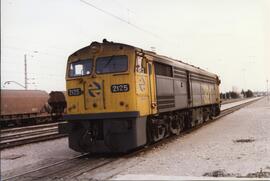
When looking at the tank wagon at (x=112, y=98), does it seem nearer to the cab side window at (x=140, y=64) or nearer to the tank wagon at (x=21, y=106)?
the cab side window at (x=140, y=64)

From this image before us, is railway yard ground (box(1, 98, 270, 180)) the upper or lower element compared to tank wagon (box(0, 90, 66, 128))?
lower

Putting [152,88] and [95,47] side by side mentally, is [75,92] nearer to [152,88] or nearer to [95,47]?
[95,47]

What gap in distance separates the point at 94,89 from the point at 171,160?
335cm

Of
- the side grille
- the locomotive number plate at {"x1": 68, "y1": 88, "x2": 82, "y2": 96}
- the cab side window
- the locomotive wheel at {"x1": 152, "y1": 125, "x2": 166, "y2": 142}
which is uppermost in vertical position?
the cab side window

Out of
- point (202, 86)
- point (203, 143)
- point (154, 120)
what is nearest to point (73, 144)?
point (154, 120)

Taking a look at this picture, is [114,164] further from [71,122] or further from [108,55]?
[108,55]

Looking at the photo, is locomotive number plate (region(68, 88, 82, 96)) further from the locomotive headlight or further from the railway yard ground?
the railway yard ground

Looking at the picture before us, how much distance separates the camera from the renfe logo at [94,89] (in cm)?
1295

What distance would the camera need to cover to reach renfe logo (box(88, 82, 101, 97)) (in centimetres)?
1295

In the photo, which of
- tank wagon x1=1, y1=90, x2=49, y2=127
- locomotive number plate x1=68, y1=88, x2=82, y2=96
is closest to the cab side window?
locomotive number plate x1=68, y1=88, x2=82, y2=96

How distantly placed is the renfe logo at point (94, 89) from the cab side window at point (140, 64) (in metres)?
1.27

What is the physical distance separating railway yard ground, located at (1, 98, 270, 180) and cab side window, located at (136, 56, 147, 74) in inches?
97.1

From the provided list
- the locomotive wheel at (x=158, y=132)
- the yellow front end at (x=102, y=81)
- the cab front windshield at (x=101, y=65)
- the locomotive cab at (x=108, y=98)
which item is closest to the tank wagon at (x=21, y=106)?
the locomotive wheel at (x=158, y=132)

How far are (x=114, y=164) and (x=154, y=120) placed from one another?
337 centimetres
